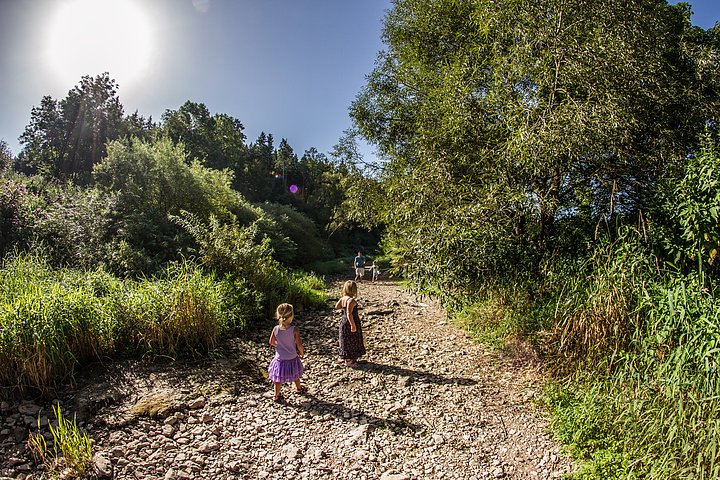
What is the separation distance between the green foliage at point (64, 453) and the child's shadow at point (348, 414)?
2073 mm

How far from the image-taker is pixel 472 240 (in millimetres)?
4934

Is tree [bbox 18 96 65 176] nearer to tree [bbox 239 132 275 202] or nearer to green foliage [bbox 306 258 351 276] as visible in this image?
tree [bbox 239 132 275 202]

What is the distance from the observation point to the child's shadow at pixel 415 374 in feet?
16.6

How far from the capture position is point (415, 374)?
5.33 metres

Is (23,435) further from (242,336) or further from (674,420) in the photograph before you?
(674,420)

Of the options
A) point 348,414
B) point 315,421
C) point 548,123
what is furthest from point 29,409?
point 548,123

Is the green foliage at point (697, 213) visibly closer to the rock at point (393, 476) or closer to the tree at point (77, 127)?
the rock at point (393, 476)

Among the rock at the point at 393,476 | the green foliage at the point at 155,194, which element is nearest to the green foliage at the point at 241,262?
the green foliage at the point at 155,194

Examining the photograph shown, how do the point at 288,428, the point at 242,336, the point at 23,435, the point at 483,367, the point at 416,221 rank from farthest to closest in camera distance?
the point at 242,336, the point at 416,221, the point at 483,367, the point at 288,428, the point at 23,435

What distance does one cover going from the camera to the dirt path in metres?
3.29

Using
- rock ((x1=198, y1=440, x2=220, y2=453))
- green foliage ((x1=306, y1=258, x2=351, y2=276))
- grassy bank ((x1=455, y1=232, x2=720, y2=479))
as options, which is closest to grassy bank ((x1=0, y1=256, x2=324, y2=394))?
rock ((x1=198, y1=440, x2=220, y2=453))

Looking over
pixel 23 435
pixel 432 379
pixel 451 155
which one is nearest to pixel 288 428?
pixel 432 379

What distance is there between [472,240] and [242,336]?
15.2 feet

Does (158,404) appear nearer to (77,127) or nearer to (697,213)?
(697,213)
